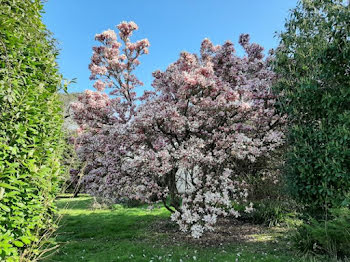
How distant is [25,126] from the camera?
3.86 meters

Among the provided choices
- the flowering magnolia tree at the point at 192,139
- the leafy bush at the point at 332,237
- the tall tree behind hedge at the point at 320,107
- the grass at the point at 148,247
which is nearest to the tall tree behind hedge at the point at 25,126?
the grass at the point at 148,247

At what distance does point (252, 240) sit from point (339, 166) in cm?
363

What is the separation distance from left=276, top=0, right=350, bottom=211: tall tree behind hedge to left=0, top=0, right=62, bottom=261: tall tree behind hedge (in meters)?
6.36

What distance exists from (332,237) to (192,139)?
446 cm

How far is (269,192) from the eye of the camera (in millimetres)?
10477

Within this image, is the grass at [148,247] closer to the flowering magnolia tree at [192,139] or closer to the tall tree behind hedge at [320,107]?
the flowering magnolia tree at [192,139]

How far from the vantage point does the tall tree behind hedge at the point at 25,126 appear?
3531mm

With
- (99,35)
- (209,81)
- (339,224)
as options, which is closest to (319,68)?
(209,81)

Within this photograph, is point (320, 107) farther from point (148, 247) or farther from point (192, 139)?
point (148, 247)

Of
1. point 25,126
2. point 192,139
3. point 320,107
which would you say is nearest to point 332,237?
point 320,107

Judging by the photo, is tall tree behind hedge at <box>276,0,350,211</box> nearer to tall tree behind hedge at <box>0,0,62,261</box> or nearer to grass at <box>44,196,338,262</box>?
grass at <box>44,196,338,262</box>

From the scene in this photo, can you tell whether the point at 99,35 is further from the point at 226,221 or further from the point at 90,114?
the point at 226,221

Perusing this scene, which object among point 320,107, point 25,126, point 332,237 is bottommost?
point 332,237

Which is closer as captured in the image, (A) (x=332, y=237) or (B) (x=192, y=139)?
(A) (x=332, y=237)
